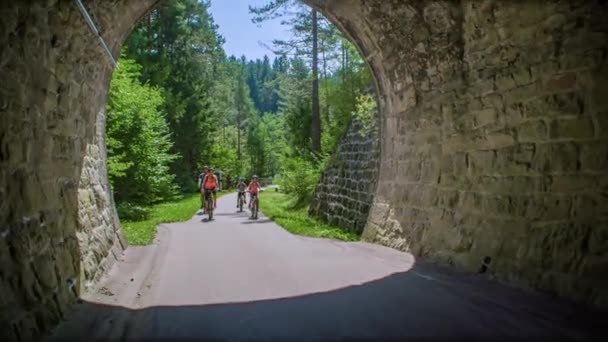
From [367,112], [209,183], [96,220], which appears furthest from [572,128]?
[209,183]

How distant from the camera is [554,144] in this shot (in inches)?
204

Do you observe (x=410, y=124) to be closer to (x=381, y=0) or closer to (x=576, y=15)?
(x=381, y=0)

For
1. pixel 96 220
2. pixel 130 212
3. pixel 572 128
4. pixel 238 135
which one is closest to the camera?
pixel 572 128

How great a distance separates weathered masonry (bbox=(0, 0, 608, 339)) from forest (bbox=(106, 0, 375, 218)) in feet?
17.6

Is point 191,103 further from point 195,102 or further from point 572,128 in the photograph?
point 572,128

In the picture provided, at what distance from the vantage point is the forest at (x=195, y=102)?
51.9 ft

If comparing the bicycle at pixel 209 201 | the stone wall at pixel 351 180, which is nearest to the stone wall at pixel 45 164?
the stone wall at pixel 351 180

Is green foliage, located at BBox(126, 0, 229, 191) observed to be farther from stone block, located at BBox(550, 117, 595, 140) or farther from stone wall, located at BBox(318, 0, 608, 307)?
stone block, located at BBox(550, 117, 595, 140)

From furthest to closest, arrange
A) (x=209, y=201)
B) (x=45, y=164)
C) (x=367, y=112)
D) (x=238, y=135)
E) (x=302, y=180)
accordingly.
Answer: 1. (x=238, y=135)
2. (x=302, y=180)
3. (x=209, y=201)
4. (x=367, y=112)
5. (x=45, y=164)

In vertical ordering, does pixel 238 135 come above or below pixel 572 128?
above

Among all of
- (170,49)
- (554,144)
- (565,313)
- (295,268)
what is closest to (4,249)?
(295,268)

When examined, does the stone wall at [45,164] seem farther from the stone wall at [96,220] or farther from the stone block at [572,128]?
the stone block at [572,128]

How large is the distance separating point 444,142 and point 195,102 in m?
28.0

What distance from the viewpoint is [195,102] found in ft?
109
